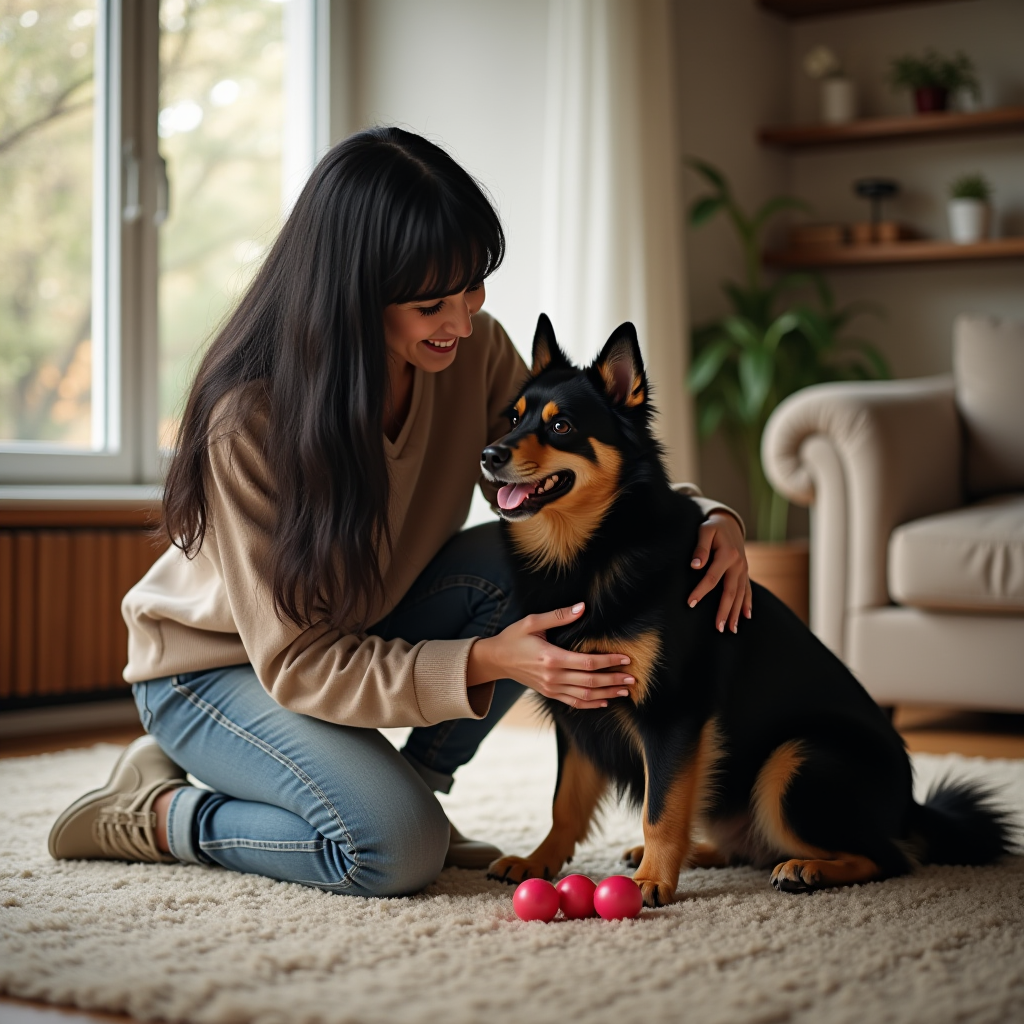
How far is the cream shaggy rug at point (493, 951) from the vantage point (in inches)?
49.8

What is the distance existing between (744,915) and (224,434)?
953 mm

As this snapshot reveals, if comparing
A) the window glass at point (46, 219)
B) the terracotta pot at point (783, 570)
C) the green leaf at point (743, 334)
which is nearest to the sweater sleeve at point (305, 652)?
the window glass at point (46, 219)

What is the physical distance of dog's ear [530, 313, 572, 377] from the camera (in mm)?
1795

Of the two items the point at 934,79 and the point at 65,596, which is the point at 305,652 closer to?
the point at 65,596

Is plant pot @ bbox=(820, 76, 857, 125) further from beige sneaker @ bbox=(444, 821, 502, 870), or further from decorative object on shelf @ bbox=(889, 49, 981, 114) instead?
beige sneaker @ bbox=(444, 821, 502, 870)

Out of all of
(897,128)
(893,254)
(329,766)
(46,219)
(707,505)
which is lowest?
(329,766)

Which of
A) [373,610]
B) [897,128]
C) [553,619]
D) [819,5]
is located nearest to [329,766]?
[373,610]

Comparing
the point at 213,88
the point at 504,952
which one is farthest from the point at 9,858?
the point at 213,88

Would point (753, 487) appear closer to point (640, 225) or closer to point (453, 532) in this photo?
point (640, 225)

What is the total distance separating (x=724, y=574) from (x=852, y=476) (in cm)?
166

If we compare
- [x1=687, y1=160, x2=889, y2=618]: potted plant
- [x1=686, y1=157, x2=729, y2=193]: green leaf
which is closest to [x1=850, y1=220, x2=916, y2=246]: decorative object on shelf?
[x1=687, y1=160, x2=889, y2=618]: potted plant

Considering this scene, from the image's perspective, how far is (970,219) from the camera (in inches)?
185

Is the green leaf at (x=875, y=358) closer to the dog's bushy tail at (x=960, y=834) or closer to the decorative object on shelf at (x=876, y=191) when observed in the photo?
the decorative object on shelf at (x=876, y=191)

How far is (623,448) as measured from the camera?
1703mm
